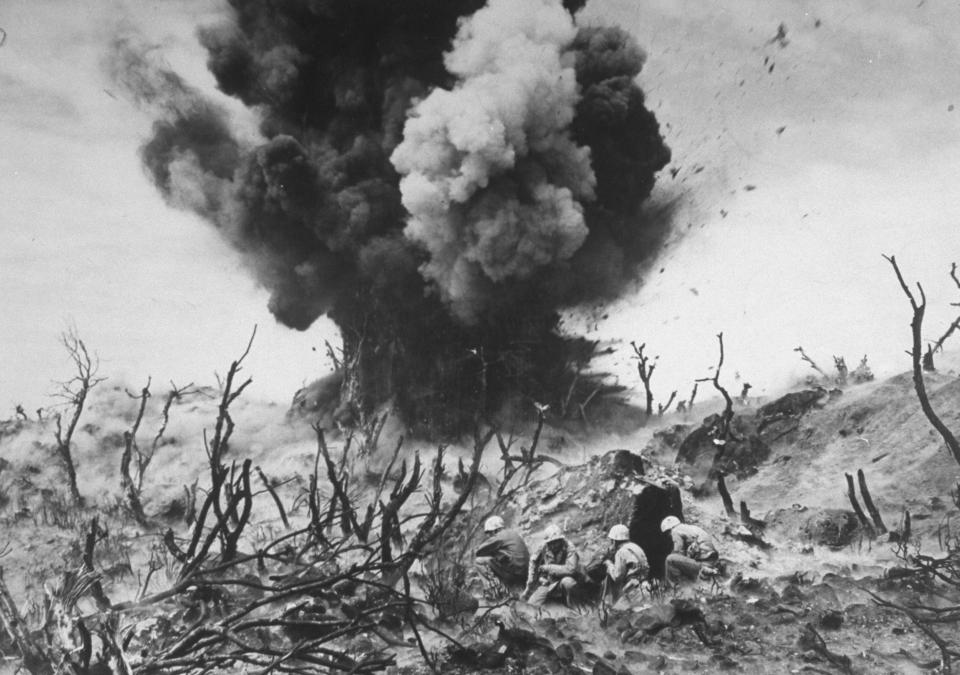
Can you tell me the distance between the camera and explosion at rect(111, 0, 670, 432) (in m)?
19.4

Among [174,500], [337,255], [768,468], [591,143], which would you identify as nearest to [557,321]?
[591,143]

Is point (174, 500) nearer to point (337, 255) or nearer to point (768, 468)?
point (337, 255)

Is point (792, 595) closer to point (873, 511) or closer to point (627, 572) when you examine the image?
point (627, 572)

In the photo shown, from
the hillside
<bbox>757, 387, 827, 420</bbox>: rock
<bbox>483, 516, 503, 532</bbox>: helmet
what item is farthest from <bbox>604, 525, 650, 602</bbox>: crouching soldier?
<bbox>757, 387, 827, 420</bbox>: rock

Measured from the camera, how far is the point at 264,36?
23125mm

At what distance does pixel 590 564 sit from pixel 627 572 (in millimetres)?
574

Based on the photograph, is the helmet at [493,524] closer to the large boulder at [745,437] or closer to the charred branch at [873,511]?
the charred branch at [873,511]

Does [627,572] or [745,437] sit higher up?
[745,437]

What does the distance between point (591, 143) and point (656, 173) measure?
10.4 ft

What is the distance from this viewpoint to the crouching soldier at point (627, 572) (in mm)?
8316

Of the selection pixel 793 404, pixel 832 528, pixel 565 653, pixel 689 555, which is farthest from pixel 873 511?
pixel 565 653

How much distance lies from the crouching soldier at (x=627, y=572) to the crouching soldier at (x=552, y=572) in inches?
18.0

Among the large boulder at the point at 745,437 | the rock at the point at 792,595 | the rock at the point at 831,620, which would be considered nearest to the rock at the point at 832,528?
the rock at the point at 792,595

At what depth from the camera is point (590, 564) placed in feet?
29.2
